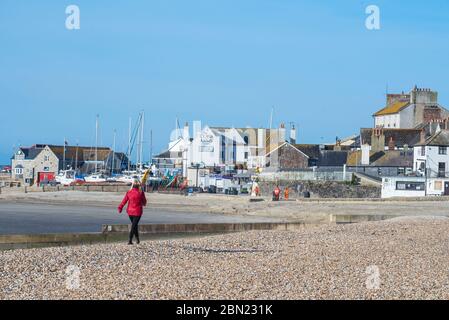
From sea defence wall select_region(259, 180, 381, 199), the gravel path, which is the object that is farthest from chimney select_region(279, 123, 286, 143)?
the gravel path

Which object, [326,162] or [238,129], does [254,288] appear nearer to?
[326,162]

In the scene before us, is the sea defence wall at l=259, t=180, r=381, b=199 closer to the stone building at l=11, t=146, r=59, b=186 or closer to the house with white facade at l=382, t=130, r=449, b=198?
the house with white facade at l=382, t=130, r=449, b=198

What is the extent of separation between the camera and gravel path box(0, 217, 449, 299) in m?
13.3

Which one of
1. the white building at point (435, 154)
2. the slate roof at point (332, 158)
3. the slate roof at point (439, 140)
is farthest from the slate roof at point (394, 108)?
the white building at point (435, 154)

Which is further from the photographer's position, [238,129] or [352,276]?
[238,129]

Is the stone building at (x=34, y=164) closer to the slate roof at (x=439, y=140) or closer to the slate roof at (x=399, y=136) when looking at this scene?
the slate roof at (x=399, y=136)

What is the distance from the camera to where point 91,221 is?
107ft

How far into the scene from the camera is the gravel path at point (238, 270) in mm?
13328

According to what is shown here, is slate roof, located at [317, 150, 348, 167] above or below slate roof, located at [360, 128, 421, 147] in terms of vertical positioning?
below

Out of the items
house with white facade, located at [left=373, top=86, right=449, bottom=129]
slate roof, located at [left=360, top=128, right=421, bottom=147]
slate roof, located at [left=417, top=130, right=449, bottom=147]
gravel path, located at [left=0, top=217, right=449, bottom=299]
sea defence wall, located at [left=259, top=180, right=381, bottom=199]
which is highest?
house with white facade, located at [left=373, top=86, right=449, bottom=129]

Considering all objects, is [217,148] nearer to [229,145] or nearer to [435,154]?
[229,145]

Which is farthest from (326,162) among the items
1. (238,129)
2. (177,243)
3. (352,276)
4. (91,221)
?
(352,276)

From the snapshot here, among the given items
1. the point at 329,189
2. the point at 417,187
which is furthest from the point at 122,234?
the point at 329,189
